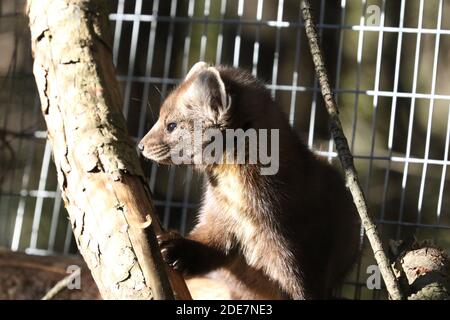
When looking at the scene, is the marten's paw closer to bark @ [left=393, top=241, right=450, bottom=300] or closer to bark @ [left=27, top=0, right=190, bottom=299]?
bark @ [left=27, top=0, right=190, bottom=299]

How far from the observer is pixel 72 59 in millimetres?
3320

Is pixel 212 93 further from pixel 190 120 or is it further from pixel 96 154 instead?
pixel 96 154

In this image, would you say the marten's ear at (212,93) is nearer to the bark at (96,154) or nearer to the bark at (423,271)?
the bark at (96,154)

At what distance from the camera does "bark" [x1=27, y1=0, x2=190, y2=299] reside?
2.74m

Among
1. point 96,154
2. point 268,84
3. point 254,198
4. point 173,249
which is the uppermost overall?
point 268,84

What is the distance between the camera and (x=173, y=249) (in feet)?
11.6

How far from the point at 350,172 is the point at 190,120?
1.09 metres

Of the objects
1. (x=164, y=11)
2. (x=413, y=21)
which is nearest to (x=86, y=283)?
(x=164, y=11)

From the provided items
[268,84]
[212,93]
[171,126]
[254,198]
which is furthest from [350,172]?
[268,84]

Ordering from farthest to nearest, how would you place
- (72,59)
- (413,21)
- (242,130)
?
(413,21), (242,130), (72,59)

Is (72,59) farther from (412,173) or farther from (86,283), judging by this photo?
(412,173)

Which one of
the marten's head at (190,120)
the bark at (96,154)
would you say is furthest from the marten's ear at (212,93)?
the bark at (96,154)

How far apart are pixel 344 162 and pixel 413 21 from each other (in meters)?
2.76

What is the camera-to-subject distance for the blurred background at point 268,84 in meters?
5.47
